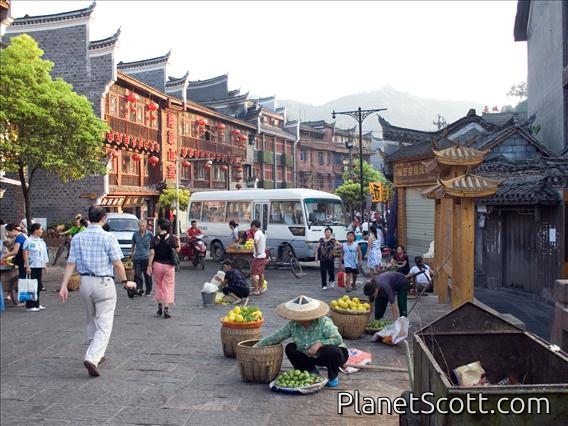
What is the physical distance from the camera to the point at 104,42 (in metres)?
30.2

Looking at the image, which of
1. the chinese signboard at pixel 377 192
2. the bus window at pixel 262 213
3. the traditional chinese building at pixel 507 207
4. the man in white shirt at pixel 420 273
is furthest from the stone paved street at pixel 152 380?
the chinese signboard at pixel 377 192

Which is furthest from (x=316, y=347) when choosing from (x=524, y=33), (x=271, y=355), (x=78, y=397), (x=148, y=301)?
(x=524, y=33)

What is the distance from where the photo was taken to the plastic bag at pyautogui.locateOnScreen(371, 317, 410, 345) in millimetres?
8531

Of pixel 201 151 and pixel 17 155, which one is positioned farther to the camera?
pixel 201 151

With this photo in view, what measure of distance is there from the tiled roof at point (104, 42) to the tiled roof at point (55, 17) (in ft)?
4.65

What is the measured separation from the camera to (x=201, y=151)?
140 ft

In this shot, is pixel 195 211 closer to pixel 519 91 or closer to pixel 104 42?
pixel 104 42

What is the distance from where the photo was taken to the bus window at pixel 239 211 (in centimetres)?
2089

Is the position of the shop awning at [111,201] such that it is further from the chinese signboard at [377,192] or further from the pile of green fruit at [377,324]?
the pile of green fruit at [377,324]

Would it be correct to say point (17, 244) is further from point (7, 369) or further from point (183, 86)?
point (183, 86)

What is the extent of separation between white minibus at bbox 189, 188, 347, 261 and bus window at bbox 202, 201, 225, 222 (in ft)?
0.96

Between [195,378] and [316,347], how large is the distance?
1.76 metres

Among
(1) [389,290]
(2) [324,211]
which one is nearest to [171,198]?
(2) [324,211]

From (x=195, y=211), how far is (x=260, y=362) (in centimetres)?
1716
